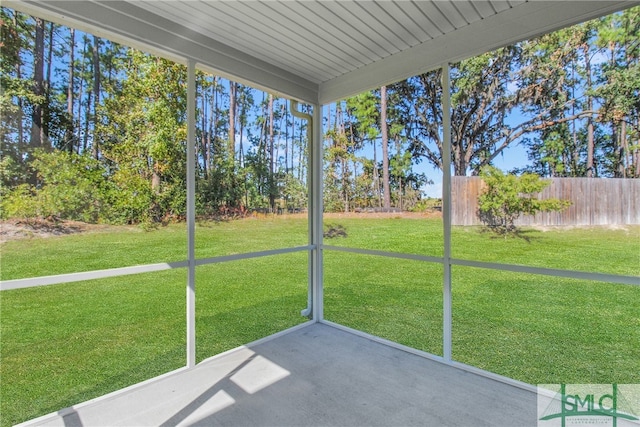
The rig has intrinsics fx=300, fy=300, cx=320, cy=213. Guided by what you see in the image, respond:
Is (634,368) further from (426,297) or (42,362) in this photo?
(42,362)

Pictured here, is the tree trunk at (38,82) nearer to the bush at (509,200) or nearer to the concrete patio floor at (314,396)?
the concrete patio floor at (314,396)

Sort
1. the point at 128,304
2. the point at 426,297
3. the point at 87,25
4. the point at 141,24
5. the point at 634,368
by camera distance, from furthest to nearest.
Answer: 1. the point at 426,297
2. the point at 128,304
3. the point at 634,368
4. the point at 141,24
5. the point at 87,25

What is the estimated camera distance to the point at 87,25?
6.24 ft

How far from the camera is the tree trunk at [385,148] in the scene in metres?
3.55

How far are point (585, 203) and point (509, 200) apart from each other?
21.7 inches

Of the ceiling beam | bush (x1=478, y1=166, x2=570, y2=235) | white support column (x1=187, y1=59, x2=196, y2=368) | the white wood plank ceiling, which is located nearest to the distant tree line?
bush (x1=478, y1=166, x2=570, y2=235)

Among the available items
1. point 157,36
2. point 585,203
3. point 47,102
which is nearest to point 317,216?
point 157,36

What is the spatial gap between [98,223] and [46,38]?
165cm

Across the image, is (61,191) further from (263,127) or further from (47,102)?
(263,127)

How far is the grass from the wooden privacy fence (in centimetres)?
14

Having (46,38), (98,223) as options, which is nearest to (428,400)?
(98,223)

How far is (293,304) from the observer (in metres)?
3.82

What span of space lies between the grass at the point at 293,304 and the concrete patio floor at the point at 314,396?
372 mm

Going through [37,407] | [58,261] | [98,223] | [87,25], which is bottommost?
[37,407]
